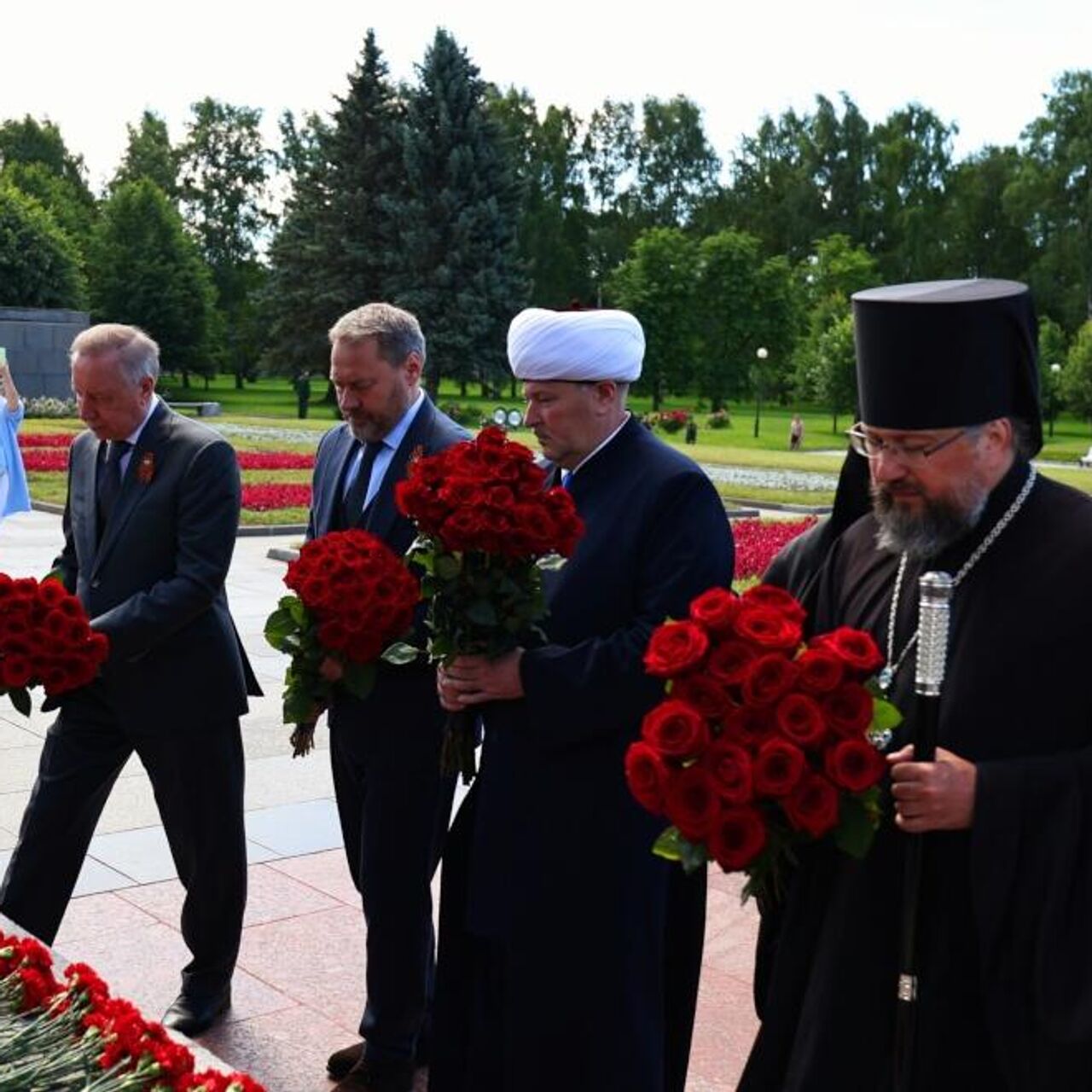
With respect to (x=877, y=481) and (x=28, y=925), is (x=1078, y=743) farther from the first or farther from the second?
(x=28, y=925)

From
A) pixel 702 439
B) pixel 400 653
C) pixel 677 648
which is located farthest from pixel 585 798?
pixel 702 439

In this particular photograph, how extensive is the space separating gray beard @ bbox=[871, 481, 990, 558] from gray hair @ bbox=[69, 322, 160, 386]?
8.67ft

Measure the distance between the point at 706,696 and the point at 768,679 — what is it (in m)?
0.11

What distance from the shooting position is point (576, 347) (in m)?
3.70

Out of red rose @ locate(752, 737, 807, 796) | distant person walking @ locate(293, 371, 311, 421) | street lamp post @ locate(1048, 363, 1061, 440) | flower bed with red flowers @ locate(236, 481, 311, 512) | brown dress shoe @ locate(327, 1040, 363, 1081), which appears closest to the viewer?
red rose @ locate(752, 737, 807, 796)

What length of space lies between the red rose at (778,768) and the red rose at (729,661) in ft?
0.45

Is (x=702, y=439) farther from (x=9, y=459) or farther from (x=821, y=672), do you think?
(x=821, y=672)

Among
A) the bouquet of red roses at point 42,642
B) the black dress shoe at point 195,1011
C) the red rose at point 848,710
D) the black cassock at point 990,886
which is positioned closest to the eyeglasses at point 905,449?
the black cassock at point 990,886

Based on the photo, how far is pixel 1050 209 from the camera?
67062 millimetres

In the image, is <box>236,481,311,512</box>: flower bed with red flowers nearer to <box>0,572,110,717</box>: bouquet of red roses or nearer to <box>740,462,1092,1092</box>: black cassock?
<box>0,572,110,717</box>: bouquet of red roses

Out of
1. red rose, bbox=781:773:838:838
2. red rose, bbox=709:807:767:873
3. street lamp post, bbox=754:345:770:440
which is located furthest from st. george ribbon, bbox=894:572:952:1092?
street lamp post, bbox=754:345:770:440

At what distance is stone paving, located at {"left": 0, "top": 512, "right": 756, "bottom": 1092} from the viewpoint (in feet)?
15.2

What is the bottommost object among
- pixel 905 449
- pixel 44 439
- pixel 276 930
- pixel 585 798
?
pixel 276 930

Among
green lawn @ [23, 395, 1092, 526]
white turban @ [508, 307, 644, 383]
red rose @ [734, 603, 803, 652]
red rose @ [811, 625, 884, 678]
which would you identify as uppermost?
white turban @ [508, 307, 644, 383]
